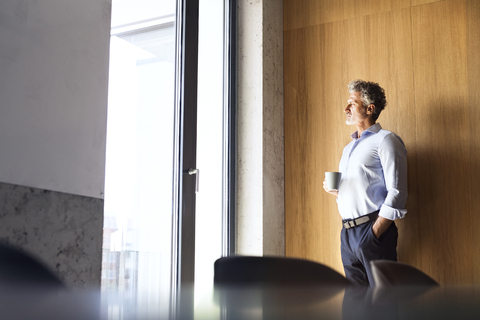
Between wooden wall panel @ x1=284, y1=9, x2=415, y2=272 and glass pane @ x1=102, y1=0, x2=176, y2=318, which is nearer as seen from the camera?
glass pane @ x1=102, y1=0, x2=176, y2=318

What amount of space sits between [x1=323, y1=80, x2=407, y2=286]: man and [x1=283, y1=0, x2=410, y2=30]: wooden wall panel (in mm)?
583

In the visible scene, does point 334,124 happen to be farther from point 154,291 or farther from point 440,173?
point 154,291

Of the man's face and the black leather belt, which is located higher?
the man's face

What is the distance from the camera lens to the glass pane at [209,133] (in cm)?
240

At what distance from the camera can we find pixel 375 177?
2.26 metres

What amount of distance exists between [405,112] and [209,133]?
1.23 metres

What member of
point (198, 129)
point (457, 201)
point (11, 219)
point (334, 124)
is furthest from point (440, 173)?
point (11, 219)

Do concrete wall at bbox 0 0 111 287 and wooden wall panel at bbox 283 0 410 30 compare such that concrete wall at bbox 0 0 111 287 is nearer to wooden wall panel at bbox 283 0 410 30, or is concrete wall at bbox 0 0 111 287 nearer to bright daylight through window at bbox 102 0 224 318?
bright daylight through window at bbox 102 0 224 318

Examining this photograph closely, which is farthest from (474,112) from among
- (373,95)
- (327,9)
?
(327,9)

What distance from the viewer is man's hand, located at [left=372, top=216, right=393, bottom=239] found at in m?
2.11

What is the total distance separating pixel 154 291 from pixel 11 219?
112 centimetres

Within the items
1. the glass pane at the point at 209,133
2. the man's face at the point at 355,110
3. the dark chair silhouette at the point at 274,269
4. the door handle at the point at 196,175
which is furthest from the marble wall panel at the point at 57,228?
the man's face at the point at 355,110

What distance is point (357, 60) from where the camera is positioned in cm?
270

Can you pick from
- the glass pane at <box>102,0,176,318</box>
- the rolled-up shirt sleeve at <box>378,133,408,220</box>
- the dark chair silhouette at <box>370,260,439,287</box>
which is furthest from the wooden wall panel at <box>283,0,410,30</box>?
the dark chair silhouette at <box>370,260,439,287</box>
